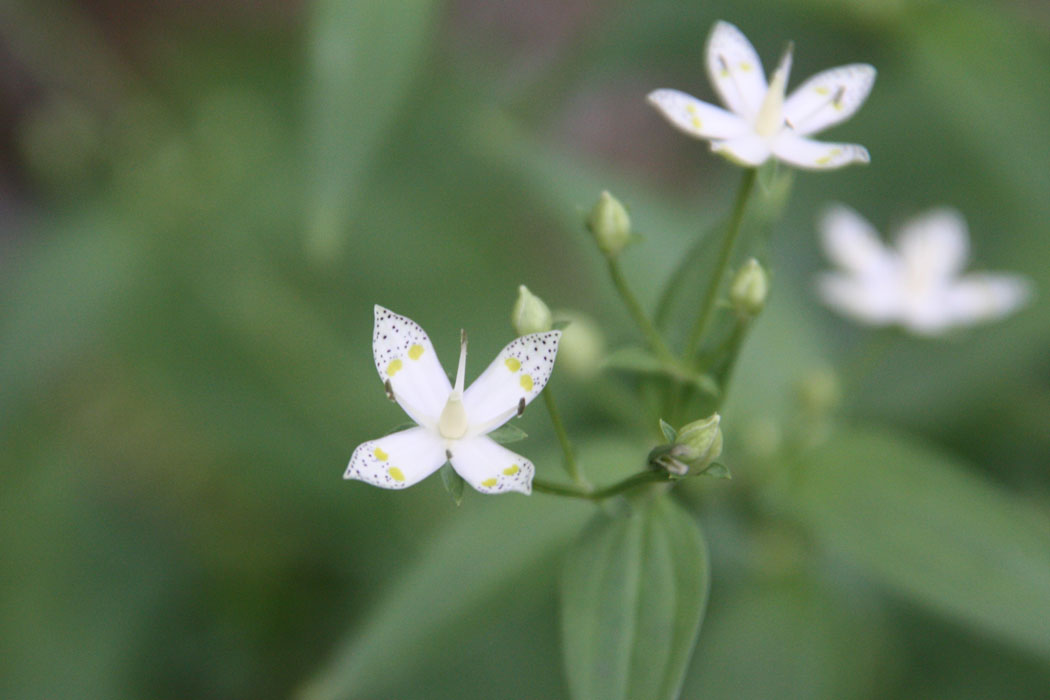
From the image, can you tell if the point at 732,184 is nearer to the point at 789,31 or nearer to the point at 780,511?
the point at 789,31

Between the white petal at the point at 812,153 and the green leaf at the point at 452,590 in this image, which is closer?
the white petal at the point at 812,153

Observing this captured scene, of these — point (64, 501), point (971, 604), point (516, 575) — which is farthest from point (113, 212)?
point (971, 604)

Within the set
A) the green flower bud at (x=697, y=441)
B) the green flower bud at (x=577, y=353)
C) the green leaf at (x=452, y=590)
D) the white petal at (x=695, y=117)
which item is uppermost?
the white petal at (x=695, y=117)

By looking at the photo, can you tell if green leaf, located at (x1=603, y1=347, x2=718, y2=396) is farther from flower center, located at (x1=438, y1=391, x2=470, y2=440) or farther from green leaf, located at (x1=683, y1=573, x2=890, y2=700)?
green leaf, located at (x1=683, y1=573, x2=890, y2=700)

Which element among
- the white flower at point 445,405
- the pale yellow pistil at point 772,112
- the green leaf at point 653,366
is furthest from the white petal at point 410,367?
the pale yellow pistil at point 772,112

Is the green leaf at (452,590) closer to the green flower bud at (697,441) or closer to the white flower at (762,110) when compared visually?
the green flower bud at (697,441)
